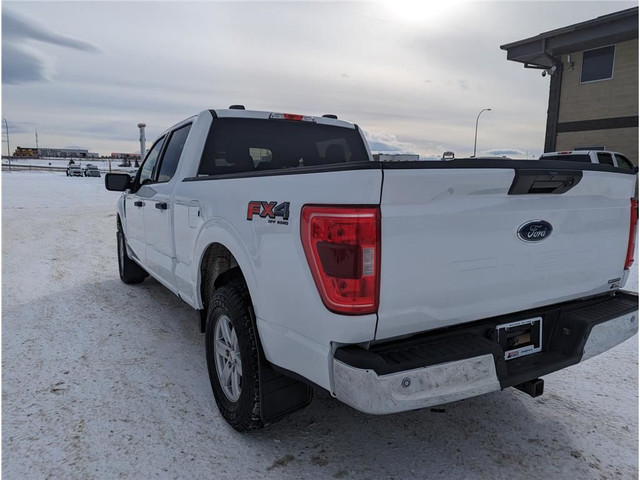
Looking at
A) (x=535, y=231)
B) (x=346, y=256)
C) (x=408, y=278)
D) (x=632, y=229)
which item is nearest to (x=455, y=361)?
(x=408, y=278)

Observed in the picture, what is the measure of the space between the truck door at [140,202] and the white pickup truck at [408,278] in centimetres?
178

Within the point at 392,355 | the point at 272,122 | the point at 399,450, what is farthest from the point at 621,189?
the point at 272,122

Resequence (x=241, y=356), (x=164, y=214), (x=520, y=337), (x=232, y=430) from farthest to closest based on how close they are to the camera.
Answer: (x=164, y=214) < (x=232, y=430) < (x=241, y=356) < (x=520, y=337)

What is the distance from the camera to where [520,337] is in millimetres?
2416

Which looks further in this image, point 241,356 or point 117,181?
point 117,181

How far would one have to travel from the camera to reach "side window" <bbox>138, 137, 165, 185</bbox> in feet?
15.6

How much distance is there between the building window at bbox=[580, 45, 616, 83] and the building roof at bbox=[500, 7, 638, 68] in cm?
26

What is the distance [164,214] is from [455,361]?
2863 mm

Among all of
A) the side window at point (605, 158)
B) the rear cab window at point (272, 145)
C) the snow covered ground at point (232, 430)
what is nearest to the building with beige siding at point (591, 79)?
the side window at point (605, 158)

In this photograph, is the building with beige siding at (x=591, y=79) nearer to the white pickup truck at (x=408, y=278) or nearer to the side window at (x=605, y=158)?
the side window at (x=605, y=158)

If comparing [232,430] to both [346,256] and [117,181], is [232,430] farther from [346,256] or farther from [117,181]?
[117,181]

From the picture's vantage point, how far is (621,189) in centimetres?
269

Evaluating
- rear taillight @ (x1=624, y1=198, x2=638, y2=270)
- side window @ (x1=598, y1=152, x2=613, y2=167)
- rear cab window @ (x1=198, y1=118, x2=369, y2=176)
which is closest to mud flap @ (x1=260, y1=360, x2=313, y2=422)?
rear cab window @ (x1=198, y1=118, x2=369, y2=176)

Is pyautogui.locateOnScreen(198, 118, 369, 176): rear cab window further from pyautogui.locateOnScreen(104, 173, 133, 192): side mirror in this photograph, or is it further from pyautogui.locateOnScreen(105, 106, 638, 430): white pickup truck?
pyautogui.locateOnScreen(104, 173, 133, 192): side mirror
